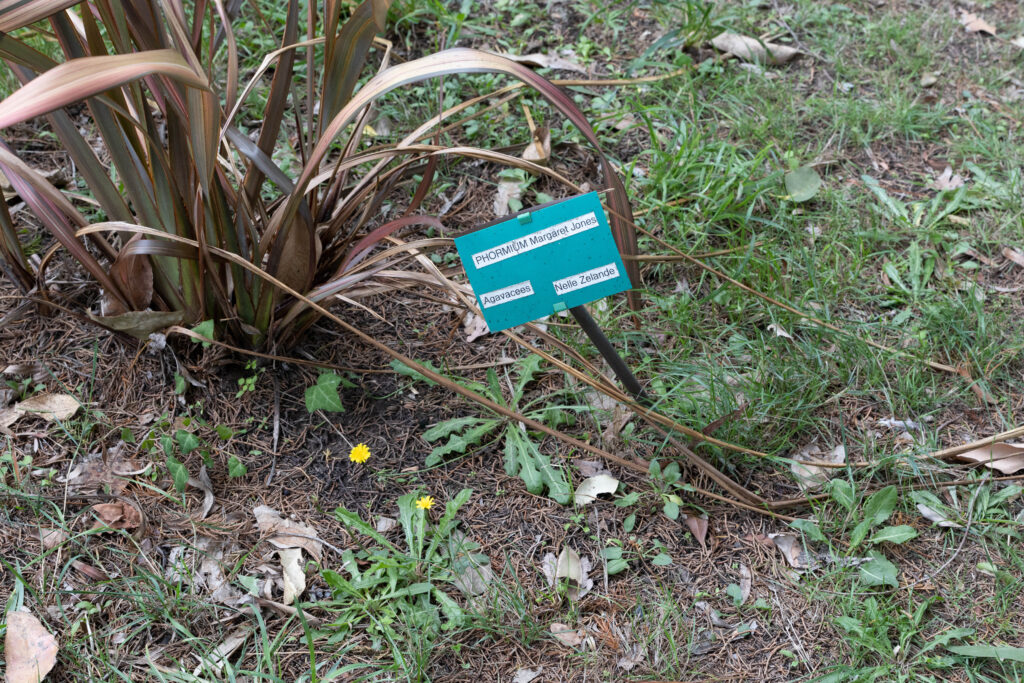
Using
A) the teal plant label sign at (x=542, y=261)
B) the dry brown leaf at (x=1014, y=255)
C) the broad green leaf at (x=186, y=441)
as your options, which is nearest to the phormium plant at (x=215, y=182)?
the teal plant label sign at (x=542, y=261)

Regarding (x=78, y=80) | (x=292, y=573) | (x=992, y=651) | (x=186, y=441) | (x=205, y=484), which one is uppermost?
(x=78, y=80)

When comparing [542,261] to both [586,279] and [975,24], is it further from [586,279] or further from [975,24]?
[975,24]

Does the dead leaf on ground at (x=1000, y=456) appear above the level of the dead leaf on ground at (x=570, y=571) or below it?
below

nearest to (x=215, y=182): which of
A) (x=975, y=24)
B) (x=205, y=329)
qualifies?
(x=205, y=329)

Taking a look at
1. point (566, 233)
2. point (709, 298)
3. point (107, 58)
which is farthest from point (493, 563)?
point (107, 58)

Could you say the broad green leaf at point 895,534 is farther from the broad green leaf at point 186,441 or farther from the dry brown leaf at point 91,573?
the dry brown leaf at point 91,573

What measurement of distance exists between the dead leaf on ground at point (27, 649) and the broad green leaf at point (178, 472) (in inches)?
14.6

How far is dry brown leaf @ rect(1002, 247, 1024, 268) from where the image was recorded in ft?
7.35

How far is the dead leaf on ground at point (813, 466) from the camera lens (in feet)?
5.82

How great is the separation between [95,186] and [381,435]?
88 cm

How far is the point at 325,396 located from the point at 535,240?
0.72m

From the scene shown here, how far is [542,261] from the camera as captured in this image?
4.92ft

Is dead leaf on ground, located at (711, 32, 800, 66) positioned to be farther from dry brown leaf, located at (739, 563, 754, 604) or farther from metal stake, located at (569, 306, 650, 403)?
dry brown leaf, located at (739, 563, 754, 604)

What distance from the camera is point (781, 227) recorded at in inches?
89.4
